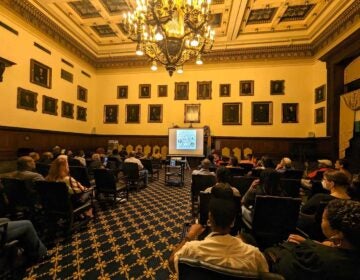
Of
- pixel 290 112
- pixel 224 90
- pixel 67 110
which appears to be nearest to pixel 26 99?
pixel 67 110

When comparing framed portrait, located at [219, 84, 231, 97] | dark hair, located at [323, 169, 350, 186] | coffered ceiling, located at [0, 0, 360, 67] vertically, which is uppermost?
coffered ceiling, located at [0, 0, 360, 67]

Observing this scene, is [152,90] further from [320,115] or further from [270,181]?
[270,181]

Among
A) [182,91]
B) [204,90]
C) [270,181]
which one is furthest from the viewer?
[182,91]

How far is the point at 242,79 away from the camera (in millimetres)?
13109

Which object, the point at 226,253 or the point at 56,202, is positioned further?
the point at 56,202

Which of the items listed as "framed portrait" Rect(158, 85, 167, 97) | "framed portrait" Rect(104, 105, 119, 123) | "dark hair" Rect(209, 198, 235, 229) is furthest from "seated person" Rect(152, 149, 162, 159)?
"dark hair" Rect(209, 198, 235, 229)

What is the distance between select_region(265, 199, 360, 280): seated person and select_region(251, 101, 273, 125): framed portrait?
11.9 m

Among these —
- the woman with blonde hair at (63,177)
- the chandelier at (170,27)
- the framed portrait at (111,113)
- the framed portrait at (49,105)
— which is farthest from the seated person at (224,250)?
the framed portrait at (111,113)

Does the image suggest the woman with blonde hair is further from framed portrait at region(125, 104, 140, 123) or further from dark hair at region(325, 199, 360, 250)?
framed portrait at region(125, 104, 140, 123)

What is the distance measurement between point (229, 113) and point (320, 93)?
4559 millimetres

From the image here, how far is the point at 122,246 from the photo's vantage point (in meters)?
3.53

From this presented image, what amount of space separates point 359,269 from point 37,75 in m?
11.6

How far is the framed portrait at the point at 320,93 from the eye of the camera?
11047 millimetres

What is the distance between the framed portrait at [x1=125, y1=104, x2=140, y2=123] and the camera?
14.4 metres
